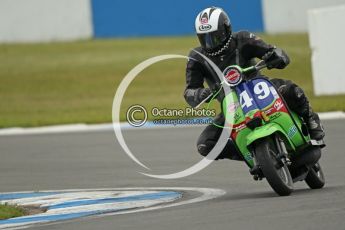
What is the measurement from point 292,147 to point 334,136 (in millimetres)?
5310

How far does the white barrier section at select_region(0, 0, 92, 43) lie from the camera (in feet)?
96.8

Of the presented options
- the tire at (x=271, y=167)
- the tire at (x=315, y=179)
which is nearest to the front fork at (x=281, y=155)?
the tire at (x=271, y=167)

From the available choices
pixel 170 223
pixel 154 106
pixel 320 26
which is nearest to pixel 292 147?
pixel 170 223

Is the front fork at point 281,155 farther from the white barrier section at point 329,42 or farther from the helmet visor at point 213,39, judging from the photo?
the white barrier section at point 329,42

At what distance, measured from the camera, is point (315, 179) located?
9.52m

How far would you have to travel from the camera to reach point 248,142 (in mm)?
8664

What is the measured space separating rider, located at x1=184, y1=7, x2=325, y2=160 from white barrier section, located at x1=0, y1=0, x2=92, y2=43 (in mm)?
20611

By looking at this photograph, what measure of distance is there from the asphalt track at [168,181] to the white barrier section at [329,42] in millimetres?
3205

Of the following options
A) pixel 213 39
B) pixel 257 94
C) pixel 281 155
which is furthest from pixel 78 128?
pixel 281 155

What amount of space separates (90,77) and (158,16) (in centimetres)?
359

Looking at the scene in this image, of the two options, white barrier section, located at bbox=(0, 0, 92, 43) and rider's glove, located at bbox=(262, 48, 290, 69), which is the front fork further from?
white barrier section, located at bbox=(0, 0, 92, 43)

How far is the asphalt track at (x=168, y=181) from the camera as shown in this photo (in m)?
7.48

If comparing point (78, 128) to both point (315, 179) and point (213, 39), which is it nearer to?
point (315, 179)

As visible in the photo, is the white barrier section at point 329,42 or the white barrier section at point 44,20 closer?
the white barrier section at point 329,42
